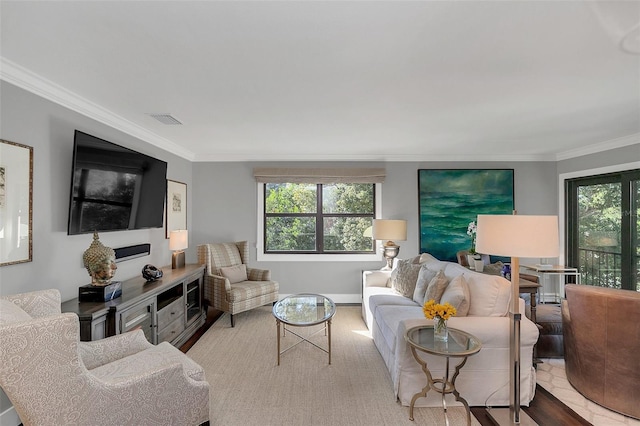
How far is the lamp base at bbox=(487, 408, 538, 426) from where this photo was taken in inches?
79.4

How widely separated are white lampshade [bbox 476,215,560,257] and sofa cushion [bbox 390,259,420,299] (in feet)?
5.17

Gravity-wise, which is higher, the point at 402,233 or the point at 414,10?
the point at 414,10

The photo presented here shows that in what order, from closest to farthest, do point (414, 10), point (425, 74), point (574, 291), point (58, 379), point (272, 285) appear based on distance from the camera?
point (58, 379) → point (414, 10) → point (425, 74) → point (574, 291) → point (272, 285)

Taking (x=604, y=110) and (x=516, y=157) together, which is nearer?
(x=604, y=110)

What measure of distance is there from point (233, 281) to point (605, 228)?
203 inches

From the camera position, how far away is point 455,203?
15.6 feet

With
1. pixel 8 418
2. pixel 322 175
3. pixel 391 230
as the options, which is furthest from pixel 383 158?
pixel 8 418

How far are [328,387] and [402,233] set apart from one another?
243 cm

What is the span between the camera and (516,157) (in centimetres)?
477

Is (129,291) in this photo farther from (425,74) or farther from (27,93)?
(425,74)

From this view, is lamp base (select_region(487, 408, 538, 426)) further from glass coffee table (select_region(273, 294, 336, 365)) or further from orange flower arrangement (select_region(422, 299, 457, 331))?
glass coffee table (select_region(273, 294, 336, 365))

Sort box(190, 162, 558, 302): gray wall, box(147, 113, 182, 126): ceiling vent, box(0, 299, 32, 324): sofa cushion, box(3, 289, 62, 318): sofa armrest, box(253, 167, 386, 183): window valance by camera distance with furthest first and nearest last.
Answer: box(190, 162, 558, 302): gray wall, box(253, 167, 386, 183): window valance, box(147, 113, 182, 126): ceiling vent, box(3, 289, 62, 318): sofa armrest, box(0, 299, 32, 324): sofa cushion

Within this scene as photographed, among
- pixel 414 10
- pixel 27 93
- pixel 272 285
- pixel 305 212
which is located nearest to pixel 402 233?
pixel 305 212

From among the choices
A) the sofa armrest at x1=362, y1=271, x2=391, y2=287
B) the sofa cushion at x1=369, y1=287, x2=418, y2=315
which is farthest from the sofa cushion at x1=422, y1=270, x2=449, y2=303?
the sofa armrest at x1=362, y1=271, x2=391, y2=287
